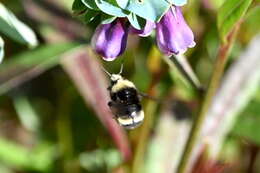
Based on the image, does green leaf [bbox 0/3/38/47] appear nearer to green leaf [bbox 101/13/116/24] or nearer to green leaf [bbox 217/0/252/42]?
green leaf [bbox 101/13/116/24]

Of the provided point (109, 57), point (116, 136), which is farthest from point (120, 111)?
point (116, 136)

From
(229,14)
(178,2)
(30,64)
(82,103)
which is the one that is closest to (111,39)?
(178,2)

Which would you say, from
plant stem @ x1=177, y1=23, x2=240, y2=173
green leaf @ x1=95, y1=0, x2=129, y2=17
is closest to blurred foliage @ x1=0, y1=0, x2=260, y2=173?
plant stem @ x1=177, y1=23, x2=240, y2=173

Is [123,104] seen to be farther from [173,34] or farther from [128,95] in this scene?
[173,34]

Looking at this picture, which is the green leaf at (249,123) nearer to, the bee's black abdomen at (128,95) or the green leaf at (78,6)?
the bee's black abdomen at (128,95)

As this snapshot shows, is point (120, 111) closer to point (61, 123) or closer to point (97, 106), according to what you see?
point (97, 106)

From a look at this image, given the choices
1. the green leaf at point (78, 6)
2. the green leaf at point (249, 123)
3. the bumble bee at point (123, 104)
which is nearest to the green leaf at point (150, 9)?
the green leaf at point (78, 6)
